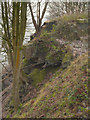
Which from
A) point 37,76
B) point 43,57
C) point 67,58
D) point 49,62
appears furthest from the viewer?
point 43,57

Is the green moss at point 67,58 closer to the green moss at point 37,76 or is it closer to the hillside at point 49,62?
the hillside at point 49,62

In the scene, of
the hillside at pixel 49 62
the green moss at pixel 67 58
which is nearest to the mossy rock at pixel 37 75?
the hillside at pixel 49 62

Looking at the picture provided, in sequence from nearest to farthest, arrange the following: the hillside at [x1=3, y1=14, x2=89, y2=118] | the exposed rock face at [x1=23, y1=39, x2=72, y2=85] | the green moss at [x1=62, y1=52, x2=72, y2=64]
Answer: the hillside at [x1=3, y1=14, x2=89, y2=118]
the green moss at [x1=62, y1=52, x2=72, y2=64]
the exposed rock face at [x1=23, y1=39, x2=72, y2=85]

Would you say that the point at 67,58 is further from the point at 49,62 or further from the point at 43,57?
the point at 43,57

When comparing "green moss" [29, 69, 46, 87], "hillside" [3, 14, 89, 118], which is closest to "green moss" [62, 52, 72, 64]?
"hillside" [3, 14, 89, 118]

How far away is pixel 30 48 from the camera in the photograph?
30.5 ft

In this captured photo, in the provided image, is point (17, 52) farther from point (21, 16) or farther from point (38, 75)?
point (38, 75)

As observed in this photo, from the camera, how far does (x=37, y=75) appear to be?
8375 millimetres

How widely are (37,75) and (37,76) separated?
8cm

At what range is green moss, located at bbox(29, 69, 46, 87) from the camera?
797cm

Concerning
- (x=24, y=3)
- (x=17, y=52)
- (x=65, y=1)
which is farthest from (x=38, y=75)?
(x=65, y=1)

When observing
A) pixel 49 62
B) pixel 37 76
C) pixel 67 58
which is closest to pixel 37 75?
pixel 37 76

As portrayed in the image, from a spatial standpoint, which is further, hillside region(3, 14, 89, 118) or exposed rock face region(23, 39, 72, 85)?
exposed rock face region(23, 39, 72, 85)

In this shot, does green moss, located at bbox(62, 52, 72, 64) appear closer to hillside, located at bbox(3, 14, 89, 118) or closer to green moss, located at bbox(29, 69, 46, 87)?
hillside, located at bbox(3, 14, 89, 118)
